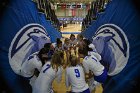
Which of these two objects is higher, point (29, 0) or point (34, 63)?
point (29, 0)

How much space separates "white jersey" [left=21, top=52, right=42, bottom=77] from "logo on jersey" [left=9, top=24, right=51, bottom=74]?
191mm

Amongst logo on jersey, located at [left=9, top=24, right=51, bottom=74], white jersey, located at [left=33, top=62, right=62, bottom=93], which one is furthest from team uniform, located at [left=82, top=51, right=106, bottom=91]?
logo on jersey, located at [left=9, top=24, right=51, bottom=74]

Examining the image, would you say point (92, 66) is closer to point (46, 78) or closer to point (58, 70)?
point (58, 70)

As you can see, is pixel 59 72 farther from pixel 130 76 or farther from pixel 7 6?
pixel 7 6

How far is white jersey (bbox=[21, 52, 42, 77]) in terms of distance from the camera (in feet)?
15.3

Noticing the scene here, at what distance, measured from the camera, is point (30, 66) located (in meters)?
4.71

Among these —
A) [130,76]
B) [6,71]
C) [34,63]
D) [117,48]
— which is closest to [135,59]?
[130,76]

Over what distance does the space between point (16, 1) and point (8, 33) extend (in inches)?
27.5

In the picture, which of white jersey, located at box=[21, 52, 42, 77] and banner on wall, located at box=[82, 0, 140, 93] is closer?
banner on wall, located at box=[82, 0, 140, 93]

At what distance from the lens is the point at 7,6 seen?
15.8 feet

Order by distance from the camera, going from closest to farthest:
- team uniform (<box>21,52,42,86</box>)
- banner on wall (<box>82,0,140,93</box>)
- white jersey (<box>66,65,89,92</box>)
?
white jersey (<box>66,65,89,92</box>), banner on wall (<box>82,0,140,93</box>), team uniform (<box>21,52,42,86</box>)

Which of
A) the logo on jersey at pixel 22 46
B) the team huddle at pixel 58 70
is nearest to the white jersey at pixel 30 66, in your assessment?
the team huddle at pixel 58 70

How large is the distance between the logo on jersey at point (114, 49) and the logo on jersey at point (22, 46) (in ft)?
5.24

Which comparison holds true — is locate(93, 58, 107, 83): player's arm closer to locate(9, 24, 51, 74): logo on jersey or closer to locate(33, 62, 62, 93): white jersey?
locate(33, 62, 62, 93): white jersey
